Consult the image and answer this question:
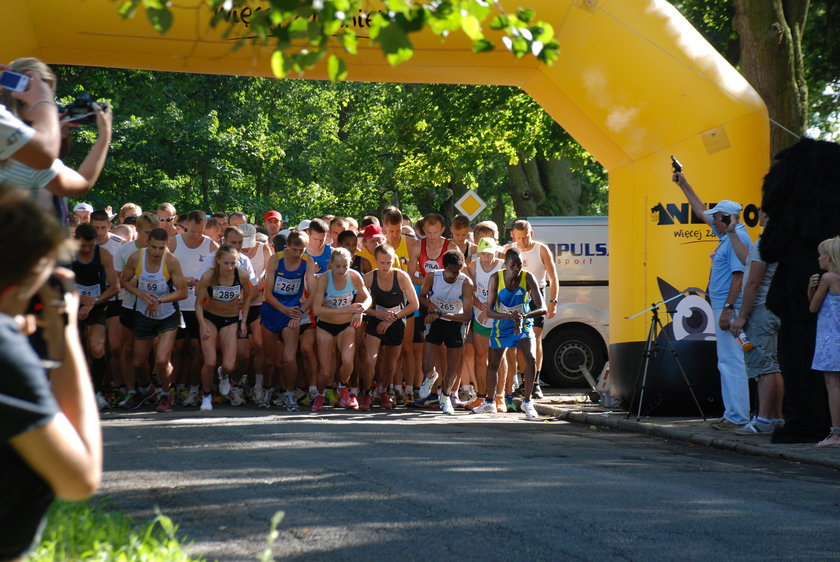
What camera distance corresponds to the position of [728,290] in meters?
11.5

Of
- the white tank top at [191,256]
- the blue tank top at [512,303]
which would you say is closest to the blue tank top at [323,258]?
the white tank top at [191,256]

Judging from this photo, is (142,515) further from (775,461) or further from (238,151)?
(238,151)

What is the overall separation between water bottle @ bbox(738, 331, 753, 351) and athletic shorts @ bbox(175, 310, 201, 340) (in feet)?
19.3

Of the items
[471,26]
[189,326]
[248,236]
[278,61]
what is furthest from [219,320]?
[471,26]

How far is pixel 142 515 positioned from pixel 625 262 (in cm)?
748

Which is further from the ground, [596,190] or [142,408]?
[596,190]

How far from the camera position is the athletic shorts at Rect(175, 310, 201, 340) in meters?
13.8

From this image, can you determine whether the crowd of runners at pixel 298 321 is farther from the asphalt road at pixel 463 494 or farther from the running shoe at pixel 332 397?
the asphalt road at pixel 463 494

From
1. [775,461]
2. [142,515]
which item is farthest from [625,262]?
[142,515]

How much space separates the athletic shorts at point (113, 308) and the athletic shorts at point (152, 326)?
19.1 inches

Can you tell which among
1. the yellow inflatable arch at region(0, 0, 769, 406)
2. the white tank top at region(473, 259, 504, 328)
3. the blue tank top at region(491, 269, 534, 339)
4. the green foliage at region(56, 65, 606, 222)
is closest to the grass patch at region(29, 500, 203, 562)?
the yellow inflatable arch at region(0, 0, 769, 406)

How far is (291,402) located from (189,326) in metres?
1.45

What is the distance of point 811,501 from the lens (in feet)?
24.4

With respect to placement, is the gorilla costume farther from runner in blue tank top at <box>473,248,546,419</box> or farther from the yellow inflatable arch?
runner in blue tank top at <box>473,248,546,419</box>
